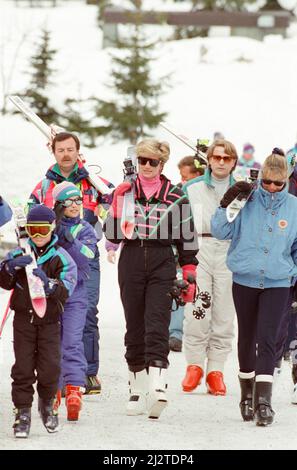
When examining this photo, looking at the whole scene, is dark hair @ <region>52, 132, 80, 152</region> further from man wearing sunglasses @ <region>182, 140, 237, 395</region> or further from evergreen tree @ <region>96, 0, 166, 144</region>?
evergreen tree @ <region>96, 0, 166, 144</region>

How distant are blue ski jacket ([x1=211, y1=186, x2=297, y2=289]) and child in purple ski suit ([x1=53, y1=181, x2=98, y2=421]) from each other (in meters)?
0.93

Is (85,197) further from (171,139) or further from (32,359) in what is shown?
(171,139)

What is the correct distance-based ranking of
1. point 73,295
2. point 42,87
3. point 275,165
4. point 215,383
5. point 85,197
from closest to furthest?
point 275,165 → point 73,295 → point 85,197 → point 215,383 → point 42,87

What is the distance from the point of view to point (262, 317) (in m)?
9.16

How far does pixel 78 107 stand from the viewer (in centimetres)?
3903

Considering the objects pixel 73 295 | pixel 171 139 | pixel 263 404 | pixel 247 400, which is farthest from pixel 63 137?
pixel 171 139

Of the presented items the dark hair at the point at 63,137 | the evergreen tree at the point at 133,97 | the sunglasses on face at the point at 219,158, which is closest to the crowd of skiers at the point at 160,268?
the dark hair at the point at 63,137

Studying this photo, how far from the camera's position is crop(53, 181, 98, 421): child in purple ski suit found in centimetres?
913

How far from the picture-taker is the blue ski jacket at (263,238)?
360 inches

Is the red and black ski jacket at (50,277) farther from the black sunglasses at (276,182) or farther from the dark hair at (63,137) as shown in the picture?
the dark hair at (63,137)

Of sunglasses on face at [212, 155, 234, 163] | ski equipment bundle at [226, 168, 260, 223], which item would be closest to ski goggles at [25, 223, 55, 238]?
ski equipment bundle at [226, 168, 260, 223]

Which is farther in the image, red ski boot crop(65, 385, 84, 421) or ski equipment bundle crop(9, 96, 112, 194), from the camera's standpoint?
ski equipment bundle crop(9, 96, 112, 194)

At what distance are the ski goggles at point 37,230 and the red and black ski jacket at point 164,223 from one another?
88 cm

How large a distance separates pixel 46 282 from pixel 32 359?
0.50 m
